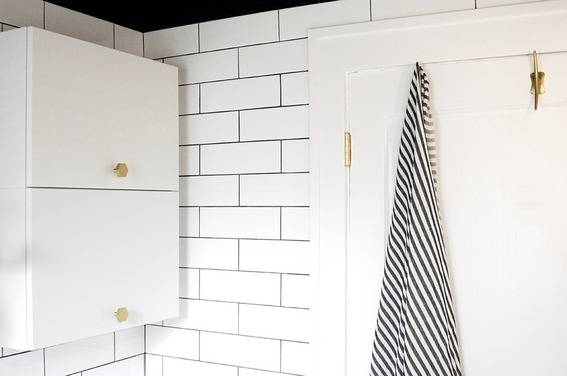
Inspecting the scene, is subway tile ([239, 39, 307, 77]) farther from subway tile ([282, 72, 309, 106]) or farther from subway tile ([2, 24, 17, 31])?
subway tile ([2, 24, 17, 31])

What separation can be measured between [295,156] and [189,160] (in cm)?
35

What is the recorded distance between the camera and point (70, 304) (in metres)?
1.46

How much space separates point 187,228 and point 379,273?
23.5 inches

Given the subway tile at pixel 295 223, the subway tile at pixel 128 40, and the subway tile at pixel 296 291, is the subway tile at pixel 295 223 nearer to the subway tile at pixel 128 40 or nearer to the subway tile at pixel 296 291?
the subway tile at pixel 296 291

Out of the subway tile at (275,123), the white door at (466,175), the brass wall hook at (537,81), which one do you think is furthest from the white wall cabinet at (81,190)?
the brass wall hook at (537,81)

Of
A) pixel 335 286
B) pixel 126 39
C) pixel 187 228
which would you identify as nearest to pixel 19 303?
pixel 187 228

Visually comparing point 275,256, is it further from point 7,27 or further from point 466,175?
point 7,27

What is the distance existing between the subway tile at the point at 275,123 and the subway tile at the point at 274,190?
0.35ft

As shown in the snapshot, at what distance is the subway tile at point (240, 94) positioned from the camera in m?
1.71

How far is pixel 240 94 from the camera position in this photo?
1762 mm

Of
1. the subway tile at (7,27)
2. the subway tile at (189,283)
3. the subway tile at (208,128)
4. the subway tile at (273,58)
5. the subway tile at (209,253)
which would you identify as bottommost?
the subway tile at (189,283)

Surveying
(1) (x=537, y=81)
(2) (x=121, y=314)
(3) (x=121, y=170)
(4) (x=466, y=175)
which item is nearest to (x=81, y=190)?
(3) (x=121, y=170)

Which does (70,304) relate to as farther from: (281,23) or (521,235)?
(521,235)

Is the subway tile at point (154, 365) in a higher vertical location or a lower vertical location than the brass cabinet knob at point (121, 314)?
lower
